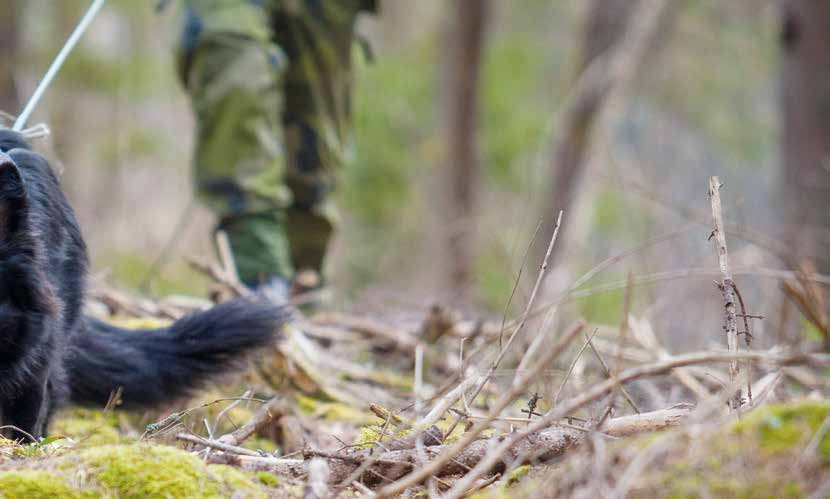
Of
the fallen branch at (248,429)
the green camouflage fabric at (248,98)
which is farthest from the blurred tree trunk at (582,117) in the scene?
the fallen branch at (248,429)

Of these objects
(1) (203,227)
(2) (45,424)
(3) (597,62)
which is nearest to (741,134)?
(3) (597,62)

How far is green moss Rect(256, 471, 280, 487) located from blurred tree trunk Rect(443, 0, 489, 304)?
7.29 meters

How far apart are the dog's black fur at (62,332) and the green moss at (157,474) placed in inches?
32.6

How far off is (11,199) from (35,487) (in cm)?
98

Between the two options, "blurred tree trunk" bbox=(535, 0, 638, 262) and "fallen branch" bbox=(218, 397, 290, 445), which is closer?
"fallen branch" bbox=(218, 397, 290, 445)

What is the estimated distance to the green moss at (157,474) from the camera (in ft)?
5.50

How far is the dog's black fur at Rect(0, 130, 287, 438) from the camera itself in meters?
2.43

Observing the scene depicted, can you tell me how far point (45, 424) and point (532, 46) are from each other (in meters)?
10.9

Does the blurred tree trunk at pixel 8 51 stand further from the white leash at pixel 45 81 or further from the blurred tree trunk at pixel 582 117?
the white leash at pixel 45 81

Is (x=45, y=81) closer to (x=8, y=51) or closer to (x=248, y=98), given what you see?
(x=248, y=98)

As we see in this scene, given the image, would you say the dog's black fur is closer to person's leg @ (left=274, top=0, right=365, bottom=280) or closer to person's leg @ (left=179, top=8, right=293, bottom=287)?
person's leg @ (left=179, top=8, right=293, bottom=287)

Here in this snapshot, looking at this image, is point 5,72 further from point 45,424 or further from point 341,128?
point 45,424

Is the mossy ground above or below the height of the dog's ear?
below

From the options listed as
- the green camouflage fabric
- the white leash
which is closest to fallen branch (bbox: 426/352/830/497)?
the white leash
